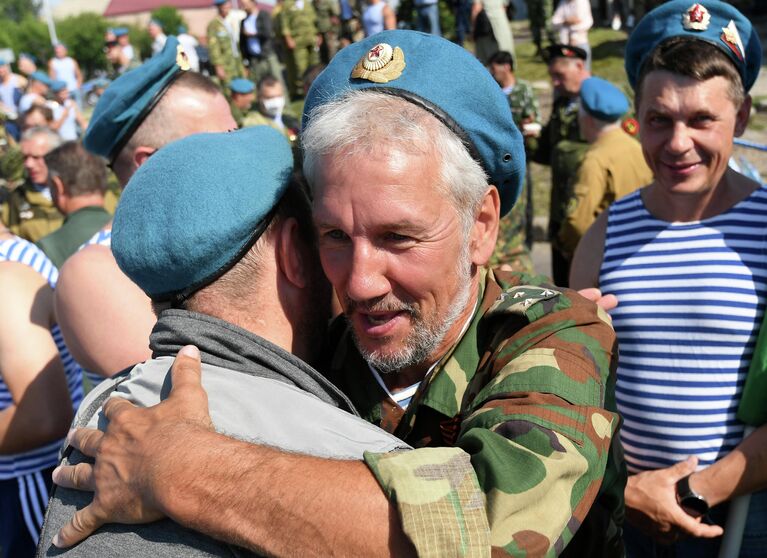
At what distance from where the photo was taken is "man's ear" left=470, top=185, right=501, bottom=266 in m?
1.83

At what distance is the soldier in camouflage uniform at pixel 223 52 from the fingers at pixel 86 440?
14463 millimetres

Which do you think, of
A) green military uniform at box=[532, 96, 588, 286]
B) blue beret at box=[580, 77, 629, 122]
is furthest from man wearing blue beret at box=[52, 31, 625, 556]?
green military uniform at box=[532, 96, 588, 286]

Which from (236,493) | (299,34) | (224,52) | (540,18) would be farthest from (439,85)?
(540,18)

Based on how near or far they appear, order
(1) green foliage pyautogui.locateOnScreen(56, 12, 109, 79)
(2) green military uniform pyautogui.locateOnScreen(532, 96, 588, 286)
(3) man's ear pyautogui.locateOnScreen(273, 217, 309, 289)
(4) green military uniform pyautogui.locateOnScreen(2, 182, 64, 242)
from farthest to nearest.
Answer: (1) green foliage pyautogui.locateOnScreen(56, 12, 109, 79)
(4) green military uniform pyautogui.locateOnScreen(2, 182, 64, 242)
(2) green military uniform pyautogui.locateOnScreen(532, 96, 588, 286)
(3) man's ear pyautogui.locateOnScreen(273, 217, 309, 289)

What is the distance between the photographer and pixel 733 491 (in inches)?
88.0

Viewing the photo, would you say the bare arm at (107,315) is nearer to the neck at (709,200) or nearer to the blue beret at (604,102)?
the neck at (709,200)

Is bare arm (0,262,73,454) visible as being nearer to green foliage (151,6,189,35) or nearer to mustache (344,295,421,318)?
mustache (344,295,421,318)

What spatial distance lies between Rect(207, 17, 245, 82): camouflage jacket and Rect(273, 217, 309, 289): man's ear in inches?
566

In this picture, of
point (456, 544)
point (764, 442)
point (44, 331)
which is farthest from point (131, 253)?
point (764, 442)

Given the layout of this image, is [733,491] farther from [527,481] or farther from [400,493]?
[400,493]

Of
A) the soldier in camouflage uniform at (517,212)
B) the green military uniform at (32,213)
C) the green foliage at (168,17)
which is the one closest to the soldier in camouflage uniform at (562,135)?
the soldier in camouflage uniform at (517,212)

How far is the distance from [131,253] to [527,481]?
3.07 ft

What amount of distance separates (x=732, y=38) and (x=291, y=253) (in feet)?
5.32

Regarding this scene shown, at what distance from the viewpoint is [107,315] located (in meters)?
2.49
